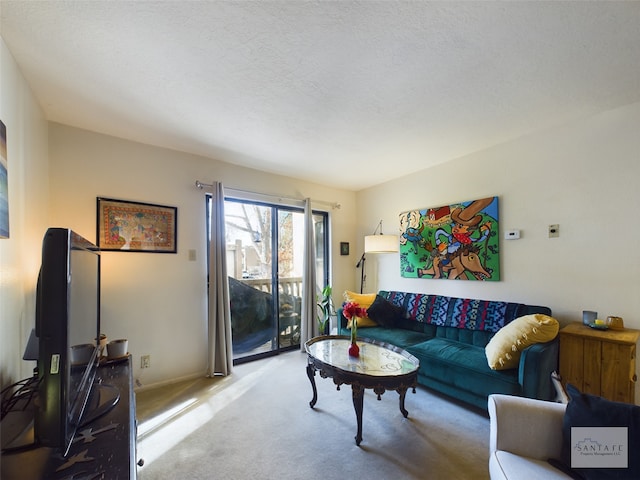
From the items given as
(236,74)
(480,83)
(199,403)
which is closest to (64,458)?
(199,403)

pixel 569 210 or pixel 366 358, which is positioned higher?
pixel 569 210

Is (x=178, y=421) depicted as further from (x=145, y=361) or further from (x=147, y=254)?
(x=147, y=254)

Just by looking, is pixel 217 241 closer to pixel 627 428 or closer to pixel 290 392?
pixel 290 392

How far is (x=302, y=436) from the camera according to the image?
77.8 inches

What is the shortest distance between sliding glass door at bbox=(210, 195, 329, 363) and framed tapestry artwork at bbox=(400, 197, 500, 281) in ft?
5.04

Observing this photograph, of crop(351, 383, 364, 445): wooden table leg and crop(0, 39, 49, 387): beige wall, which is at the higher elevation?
crop(0, 39, 49, 387): beige wall

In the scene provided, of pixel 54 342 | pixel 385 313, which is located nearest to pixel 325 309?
pixel 385 313

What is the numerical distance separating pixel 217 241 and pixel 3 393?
1.99 meters

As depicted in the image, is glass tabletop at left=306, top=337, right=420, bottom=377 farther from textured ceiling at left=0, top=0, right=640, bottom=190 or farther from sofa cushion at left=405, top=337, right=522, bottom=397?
textured ceiling at left=0, top=0, right=640, bottom=190

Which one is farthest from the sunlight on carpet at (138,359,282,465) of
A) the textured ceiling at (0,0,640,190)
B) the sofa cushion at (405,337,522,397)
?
the textured ceiling at (0,0,640,190)

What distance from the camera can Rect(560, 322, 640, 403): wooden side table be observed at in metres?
1.86

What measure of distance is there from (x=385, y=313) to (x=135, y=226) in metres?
2.87

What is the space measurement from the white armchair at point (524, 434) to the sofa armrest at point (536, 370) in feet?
2.45

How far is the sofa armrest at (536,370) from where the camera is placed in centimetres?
194
